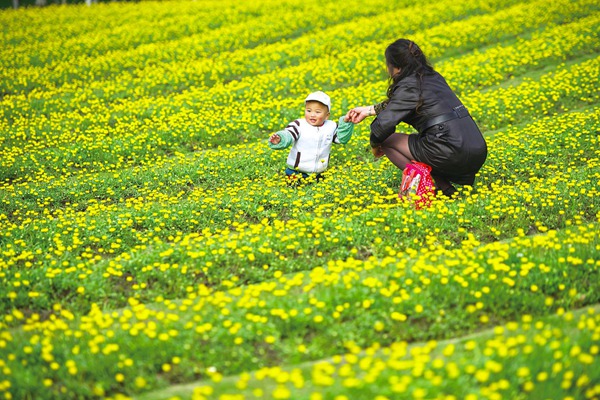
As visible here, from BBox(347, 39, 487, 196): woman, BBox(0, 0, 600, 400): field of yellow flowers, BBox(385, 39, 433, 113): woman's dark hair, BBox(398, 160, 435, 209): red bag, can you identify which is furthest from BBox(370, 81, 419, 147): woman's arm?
BBox(0, 0, 600, 400): field of yellow flowers

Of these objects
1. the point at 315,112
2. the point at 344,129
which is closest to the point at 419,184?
the point at 344,129

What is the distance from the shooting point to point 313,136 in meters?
7.89

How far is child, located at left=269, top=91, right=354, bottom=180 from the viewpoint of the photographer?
7.73 metres

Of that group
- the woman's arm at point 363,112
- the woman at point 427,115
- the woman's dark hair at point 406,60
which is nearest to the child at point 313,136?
the woman's arm at point 363,112

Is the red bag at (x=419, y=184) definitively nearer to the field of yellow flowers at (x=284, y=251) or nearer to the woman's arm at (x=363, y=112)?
the field of yellow flowers at (x=284, y=251)

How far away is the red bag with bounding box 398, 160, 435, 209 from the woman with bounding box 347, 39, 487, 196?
0.55 ft

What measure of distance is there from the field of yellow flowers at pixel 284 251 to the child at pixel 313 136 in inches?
15.7

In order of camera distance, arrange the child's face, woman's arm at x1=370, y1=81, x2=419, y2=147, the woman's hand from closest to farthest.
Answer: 1. woman's arm at x1=370, y1=81, x2=419, y2=147
2. the woman's hand
3. the child's face

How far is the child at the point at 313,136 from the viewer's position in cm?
773

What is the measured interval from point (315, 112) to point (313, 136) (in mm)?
330

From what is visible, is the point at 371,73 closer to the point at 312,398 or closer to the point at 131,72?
the point at 131,72

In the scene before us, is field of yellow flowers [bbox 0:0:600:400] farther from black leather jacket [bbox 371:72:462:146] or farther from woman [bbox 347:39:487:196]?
black leather jacket [bbox 371:72:462:146]

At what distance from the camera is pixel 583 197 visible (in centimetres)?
725

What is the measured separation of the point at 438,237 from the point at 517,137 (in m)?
4.35
